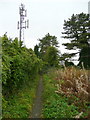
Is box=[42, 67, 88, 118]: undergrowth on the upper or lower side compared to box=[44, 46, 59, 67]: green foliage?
lower

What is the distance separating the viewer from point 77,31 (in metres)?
Result: 28.1

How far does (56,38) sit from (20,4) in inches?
602

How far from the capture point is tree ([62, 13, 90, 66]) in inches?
1027

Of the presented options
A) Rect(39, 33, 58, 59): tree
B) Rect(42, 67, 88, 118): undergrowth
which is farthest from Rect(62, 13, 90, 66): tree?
Rect(42, 67, 88, 118): undergrowth

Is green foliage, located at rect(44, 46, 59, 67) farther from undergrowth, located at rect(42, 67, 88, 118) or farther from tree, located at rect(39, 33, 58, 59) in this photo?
undergrowth, located at rect(42, 67, 88, 118)

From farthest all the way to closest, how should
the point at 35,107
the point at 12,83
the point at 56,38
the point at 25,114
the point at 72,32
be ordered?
the point at 56,38 → the point at 72,32 → the point at 35,107 → the point at 12,83 → the point at 25,114

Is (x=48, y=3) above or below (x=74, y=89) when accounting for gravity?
above

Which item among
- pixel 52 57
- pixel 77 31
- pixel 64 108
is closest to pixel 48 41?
pixel 77 31

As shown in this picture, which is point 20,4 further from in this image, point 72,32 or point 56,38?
point 56,38

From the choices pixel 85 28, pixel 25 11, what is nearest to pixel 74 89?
pixel 25 11

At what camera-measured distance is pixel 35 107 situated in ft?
20.4

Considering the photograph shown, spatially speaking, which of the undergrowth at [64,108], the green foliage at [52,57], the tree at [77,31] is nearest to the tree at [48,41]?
the tree at [77,31]

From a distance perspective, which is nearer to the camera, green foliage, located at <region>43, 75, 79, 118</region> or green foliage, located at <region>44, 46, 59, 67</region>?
green foliage, located at <region>43, 75, 79, 118</region>

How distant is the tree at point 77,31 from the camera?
85.5 feet
